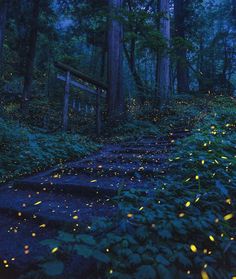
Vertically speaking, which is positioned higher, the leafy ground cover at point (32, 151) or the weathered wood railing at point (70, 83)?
the weathered wood railing at point (70, 83)

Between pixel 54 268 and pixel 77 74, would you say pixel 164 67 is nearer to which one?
pixel 77 74

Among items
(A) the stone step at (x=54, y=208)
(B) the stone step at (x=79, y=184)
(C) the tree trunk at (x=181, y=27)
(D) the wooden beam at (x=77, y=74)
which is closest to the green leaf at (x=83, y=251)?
(A) the stone step at (x=54, y=208)

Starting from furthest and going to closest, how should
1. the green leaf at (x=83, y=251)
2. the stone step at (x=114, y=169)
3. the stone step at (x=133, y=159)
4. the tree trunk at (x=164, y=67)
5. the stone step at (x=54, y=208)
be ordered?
the tree trunk at (x=164, y=67)
the stone step at (x=133, y=159)
the stone step at (x=114, y=169)
the stone step at (x=54, y=208)
the green leaf at (x=83, y=251)

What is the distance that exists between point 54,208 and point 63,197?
21.6 inches

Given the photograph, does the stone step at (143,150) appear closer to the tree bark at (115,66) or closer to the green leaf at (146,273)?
the tree bark at (115,66)

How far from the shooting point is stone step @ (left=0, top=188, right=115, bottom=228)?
3877 millimetres

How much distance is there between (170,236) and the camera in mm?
2850

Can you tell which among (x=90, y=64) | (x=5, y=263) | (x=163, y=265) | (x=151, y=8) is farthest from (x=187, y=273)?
(x=90, y=64)

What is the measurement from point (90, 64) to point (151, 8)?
22.7 feet

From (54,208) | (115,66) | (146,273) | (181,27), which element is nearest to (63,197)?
(54,208)

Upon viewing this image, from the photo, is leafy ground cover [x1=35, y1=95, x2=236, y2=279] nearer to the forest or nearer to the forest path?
the forest

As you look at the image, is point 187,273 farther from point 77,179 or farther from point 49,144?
point 49,144

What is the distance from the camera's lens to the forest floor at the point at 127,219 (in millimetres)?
2605

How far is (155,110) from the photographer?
1317 cm
